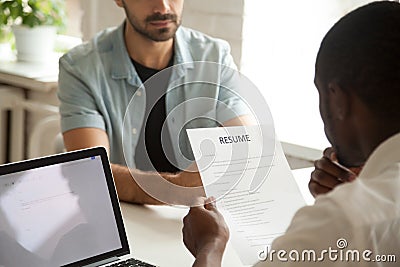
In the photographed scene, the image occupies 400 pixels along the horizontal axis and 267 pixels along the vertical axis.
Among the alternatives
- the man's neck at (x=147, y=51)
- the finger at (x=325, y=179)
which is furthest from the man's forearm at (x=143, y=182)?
the man's neck at (x=147, y=51)

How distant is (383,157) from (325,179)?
1.68 ft

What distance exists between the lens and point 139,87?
2.08m

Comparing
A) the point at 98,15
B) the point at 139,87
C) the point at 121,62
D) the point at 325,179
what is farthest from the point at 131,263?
the point at 98,15

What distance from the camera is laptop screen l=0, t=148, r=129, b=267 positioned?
1.28 metres

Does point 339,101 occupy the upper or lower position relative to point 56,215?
upper

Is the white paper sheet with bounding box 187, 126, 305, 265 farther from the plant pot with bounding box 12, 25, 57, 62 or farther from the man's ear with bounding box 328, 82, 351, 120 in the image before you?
the plant pot with bounding box 12, 25, 57, 62

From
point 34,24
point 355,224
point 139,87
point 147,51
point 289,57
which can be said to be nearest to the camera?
point 355,224

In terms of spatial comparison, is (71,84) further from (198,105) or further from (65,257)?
(65,257)

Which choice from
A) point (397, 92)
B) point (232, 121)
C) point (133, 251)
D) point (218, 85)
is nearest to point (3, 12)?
point (218, 85)

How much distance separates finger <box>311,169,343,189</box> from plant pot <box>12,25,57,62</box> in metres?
2.08

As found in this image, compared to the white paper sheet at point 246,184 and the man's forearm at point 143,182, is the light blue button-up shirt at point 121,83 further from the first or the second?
the white paper sheet at point 246,184

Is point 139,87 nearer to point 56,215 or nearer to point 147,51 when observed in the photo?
point 147,51

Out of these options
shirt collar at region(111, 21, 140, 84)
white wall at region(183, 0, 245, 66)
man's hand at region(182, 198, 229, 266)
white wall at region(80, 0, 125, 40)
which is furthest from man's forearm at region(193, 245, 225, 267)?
white wall at region(80, 0, 125, 40)

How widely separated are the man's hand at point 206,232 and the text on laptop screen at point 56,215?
16 cm
